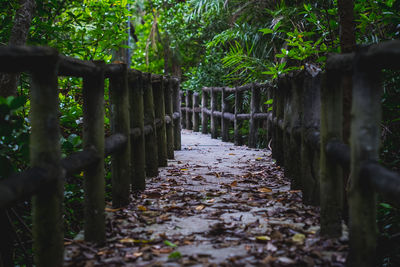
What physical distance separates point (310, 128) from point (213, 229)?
41.7 inches

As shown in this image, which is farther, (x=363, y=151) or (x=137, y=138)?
(x=137, y=138)

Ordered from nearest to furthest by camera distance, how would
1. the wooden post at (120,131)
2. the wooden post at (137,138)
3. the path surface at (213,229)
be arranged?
the path surface at (213,229) → the wooden post at (120,131) → the wooden post at (137,138)

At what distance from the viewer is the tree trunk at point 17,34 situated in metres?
3.43

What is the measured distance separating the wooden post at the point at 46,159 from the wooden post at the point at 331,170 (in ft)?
4.67

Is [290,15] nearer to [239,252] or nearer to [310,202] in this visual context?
[310,202]

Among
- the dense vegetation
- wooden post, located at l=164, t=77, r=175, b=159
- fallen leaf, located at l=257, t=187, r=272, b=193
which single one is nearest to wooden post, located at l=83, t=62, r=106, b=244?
the dense vegetation

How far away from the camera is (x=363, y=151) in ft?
6.51

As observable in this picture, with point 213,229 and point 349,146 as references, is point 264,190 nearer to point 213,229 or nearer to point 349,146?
point 213,229

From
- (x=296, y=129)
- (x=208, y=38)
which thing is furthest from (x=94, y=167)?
(x=208, y=38)

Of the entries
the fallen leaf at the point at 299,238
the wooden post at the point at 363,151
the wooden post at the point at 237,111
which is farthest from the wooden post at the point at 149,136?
the wooden post at the point at 237,111

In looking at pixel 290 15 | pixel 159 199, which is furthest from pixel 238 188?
pixel 290 15

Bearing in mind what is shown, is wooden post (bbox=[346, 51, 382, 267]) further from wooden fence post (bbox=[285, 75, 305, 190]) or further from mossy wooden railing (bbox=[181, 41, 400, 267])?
wooden fence post (bbox=[285, 75, 305, 190])

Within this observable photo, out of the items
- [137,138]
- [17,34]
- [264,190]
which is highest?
[17,34]

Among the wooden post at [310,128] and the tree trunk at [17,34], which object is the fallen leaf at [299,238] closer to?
the wooden post at [310,128]
